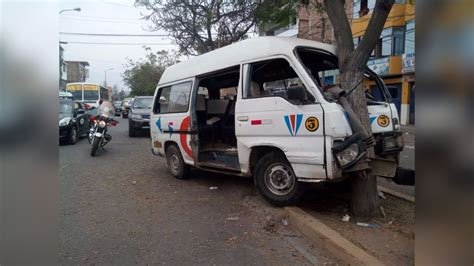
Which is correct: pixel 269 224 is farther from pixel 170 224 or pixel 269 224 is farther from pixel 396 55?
pixel 396 55

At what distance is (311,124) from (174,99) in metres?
3.74

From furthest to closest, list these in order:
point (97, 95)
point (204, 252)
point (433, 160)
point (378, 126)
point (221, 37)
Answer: point (97, 95), point (221, 37), point (378, 126), point (204, 252), point (433, 160)

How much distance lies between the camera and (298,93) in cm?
436

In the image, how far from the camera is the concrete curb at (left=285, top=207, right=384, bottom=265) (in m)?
3.25

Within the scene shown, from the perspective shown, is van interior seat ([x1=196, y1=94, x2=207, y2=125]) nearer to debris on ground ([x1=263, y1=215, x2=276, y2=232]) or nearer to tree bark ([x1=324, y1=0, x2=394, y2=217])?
debris on ground ([x1=263, y1=215, x2=276, y2=232])

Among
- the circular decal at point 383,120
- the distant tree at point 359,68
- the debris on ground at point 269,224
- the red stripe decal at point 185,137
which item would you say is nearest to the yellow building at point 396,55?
the circular decal at point 383,120

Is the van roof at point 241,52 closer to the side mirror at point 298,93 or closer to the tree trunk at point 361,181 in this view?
the side mirror at point 298,93

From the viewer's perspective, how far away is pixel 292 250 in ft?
12.5

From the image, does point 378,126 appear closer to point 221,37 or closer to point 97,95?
point 221,37

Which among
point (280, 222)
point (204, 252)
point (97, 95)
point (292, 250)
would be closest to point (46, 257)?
point (204, 252)

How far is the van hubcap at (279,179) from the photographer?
4.77m

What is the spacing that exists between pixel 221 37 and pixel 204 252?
15.9m

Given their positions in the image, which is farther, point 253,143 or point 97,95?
point 97,95

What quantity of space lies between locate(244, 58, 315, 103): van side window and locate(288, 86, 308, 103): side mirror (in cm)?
9
